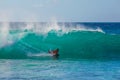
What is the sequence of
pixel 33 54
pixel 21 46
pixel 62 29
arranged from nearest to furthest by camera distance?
1. pixel 33 54
2. pixel 21 46
3. pixel 62 29

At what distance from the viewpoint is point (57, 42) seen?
60.3 ft

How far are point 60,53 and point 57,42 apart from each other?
2330mm

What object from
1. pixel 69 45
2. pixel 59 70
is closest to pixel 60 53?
pixel 69 45

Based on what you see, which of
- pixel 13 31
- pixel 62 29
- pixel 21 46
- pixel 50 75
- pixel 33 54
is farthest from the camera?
pixel 62 29

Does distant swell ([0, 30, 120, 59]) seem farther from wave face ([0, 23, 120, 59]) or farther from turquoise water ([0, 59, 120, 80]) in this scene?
turquoise water ([0, 59, 120, 80])

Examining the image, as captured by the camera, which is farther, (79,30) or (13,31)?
(79,30)

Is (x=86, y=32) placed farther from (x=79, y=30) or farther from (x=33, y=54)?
(x=33, y=54)

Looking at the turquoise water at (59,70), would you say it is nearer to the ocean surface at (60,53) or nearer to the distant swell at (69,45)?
the ocean surface at (60,53)

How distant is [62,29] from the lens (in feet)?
65.2

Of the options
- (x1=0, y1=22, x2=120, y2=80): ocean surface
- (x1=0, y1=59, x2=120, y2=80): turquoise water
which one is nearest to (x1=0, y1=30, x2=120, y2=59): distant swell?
(x1=0, y1=22, x2=120, y2=80): ocean surface

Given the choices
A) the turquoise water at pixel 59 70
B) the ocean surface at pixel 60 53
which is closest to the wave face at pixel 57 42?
the ocean surface at pixel 60 53

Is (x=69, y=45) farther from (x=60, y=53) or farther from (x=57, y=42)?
(x=60, y=53)

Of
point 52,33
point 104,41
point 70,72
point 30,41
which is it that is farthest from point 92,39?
point 70,72

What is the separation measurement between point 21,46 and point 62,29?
332 centimetres
